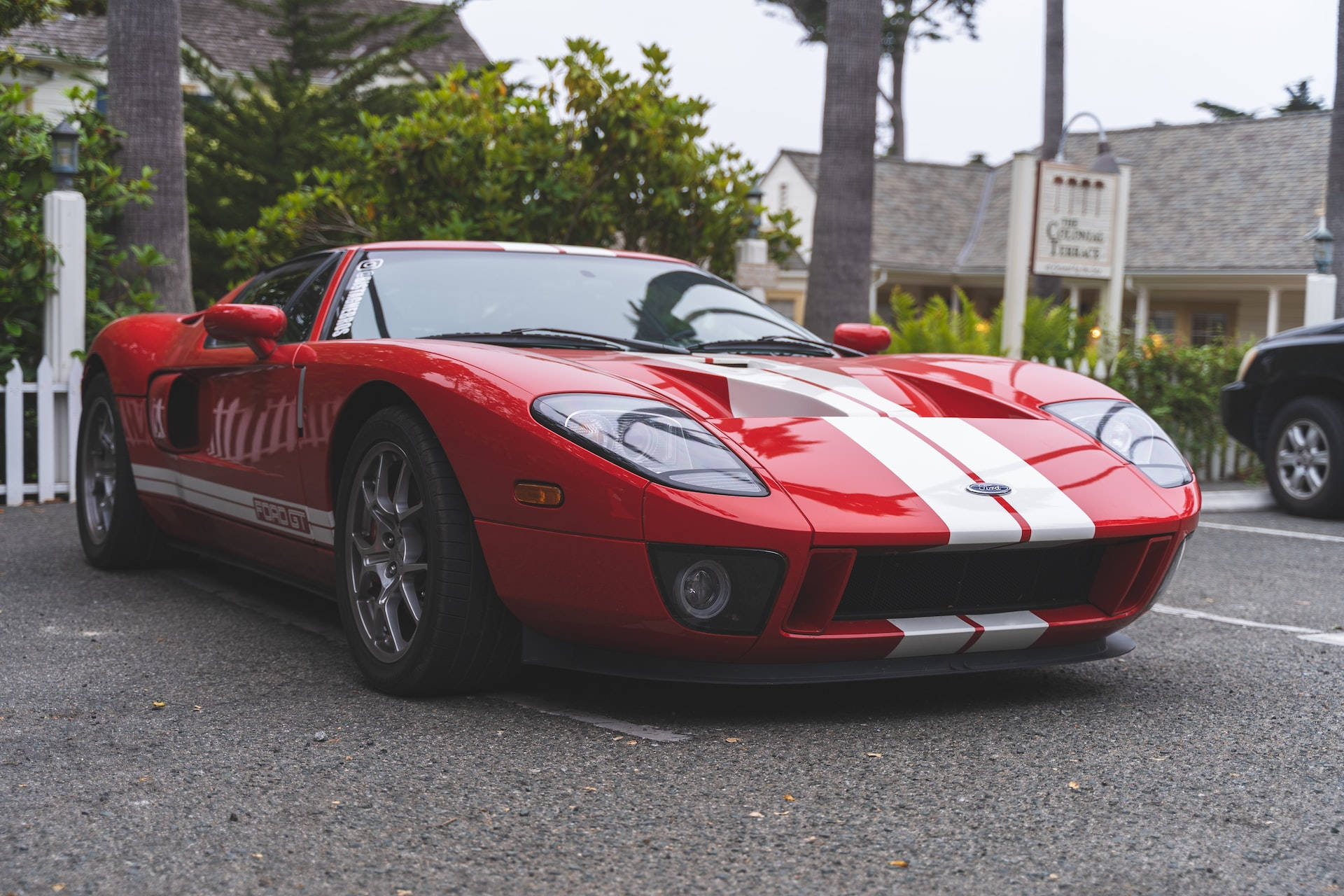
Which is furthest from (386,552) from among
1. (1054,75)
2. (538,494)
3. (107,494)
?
(1054,75)

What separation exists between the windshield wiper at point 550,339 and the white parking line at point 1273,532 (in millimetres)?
4739

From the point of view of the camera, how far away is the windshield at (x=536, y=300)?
157 inches

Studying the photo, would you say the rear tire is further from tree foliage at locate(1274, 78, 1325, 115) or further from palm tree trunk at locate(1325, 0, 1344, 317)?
tree foliage at locate(1274, 78, 1325, 115)

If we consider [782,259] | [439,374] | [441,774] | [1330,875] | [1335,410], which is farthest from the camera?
[782,259]

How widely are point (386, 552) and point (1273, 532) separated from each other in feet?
18.6

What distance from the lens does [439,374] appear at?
3297 millimetres

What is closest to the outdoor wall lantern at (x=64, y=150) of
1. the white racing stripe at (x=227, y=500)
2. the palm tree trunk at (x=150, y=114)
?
the palm tree trunk at (x=150, y=114)

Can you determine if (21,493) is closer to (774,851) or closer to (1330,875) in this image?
(774,851)

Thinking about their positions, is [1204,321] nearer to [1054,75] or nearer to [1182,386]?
[1054,75]

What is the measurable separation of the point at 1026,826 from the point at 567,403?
1.32 m

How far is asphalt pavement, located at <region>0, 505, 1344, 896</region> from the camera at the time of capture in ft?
7.37

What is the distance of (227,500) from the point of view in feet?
14.4

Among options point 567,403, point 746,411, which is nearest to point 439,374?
point 567,403

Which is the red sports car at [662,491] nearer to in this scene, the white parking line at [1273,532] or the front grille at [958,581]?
the front grille at [958,581]
